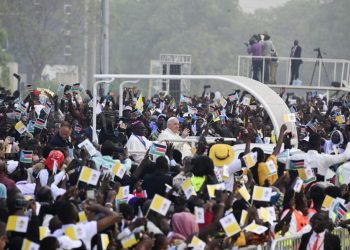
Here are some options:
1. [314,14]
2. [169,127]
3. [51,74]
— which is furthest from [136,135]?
[314,14]

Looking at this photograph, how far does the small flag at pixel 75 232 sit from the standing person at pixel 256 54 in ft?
77.3

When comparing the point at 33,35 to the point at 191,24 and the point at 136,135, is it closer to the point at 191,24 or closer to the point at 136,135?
the point at 191,24

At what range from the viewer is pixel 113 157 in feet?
51.7

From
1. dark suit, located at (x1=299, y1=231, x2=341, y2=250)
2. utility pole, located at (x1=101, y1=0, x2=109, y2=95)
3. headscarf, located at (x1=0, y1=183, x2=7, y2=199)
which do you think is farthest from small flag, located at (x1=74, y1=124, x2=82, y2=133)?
utility pole, located at (x1=101, y1=0, x2=109, y2=95)

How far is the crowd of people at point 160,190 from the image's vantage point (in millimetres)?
11781

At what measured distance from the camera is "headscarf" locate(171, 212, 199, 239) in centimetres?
1231

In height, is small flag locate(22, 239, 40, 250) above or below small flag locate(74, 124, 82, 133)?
above

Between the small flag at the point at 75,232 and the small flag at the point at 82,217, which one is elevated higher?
the small flag at the point at 82,217

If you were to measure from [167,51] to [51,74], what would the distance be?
1171 cm

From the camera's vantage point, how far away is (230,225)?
1212 cm

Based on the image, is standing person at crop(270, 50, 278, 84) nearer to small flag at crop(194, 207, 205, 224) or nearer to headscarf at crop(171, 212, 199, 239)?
small flag at crop(194, 207, 205, 224)

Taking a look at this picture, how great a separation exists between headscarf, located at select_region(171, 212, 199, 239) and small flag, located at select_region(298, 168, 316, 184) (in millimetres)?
3121

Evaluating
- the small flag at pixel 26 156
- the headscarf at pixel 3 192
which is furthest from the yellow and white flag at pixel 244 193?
the small flag at pixel 26 156

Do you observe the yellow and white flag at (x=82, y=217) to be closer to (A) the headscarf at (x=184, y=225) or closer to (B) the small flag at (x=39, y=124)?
(A) the headscarf at (x=184, y=225)
